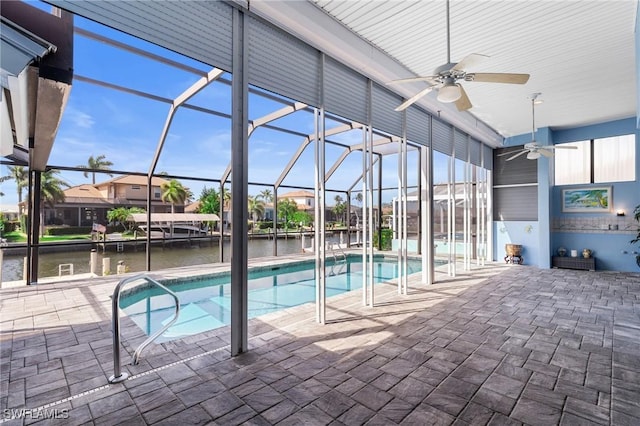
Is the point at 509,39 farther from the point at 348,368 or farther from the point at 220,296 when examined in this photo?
the point at 220,296

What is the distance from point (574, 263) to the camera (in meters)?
7.82

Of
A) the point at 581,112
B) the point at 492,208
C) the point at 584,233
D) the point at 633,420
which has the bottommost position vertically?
the point at 633,420

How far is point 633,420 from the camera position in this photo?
2.07m

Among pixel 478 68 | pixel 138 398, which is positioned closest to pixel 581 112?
pixel 478 68

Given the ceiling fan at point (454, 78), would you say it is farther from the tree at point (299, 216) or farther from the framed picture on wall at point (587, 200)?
the tree at point (299, 216)

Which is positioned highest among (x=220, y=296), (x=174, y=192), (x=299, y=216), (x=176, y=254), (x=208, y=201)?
(x=174, y=192)

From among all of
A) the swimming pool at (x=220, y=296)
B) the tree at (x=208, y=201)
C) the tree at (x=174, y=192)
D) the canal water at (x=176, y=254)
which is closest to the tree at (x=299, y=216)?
the canal water at (x=176, y=254)

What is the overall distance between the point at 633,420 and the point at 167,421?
3174 mm

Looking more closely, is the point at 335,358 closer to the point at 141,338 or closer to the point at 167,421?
the point at 167,421

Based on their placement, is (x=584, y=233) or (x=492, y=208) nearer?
(x=584, y=233)

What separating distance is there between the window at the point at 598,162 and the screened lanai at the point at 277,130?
1850mm

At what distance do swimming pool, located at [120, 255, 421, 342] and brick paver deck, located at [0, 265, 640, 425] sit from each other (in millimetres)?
725

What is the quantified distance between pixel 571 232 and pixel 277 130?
27.5ft

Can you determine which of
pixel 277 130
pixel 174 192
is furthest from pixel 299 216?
pixel 277 130
